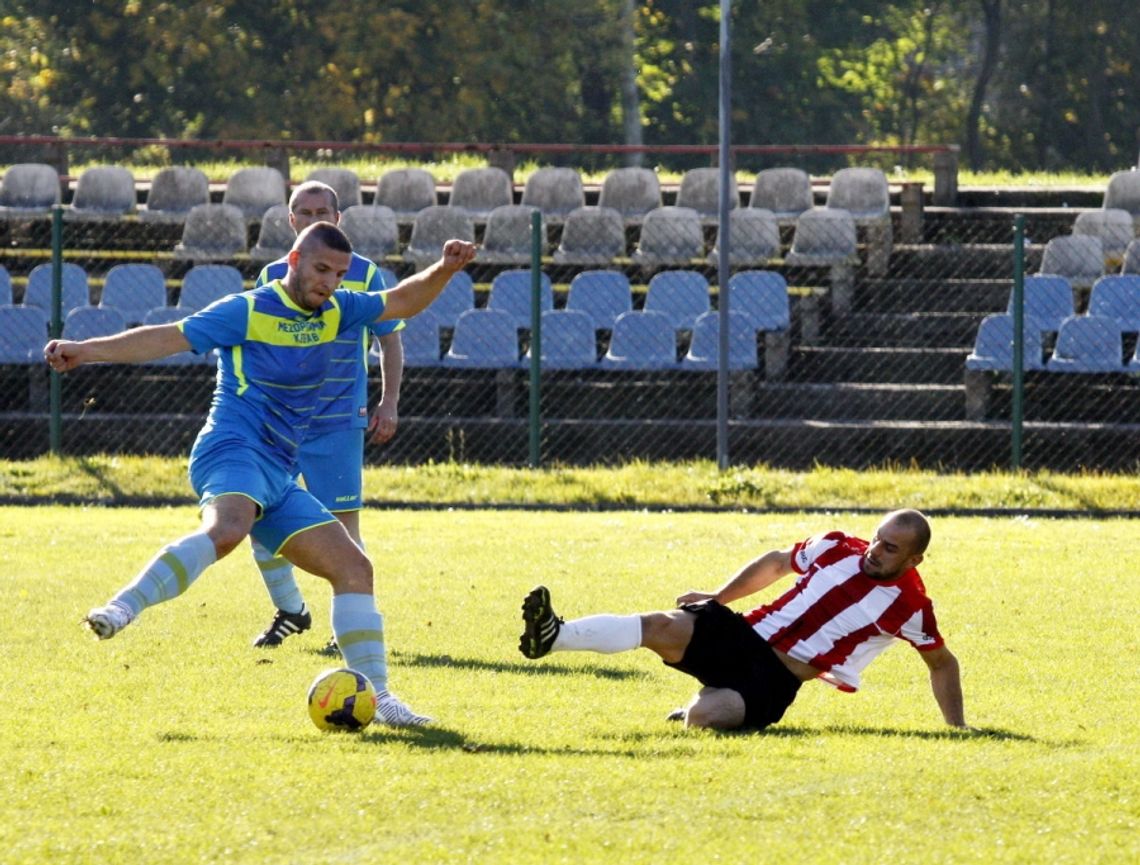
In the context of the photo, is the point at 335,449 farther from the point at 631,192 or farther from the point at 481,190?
the point at 631,192

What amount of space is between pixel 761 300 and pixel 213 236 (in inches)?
239

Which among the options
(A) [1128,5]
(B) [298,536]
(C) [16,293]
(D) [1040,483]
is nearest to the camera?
(B) [298,536]

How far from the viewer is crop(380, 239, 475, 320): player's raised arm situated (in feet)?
A: 25.0

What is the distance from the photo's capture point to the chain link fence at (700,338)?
17703 millimetres

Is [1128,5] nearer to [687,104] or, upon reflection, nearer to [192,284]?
[687,104]

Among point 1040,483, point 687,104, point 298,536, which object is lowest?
point 1040,483

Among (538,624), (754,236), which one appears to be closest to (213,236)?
(754,236)

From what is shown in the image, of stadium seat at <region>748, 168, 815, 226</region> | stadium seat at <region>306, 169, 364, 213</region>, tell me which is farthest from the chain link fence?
stadium seat at <region>306, 169, 364, 213</region>

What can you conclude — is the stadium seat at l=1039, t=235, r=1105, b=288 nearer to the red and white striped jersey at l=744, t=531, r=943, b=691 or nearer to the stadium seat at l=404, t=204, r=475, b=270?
the stadium seat at l=404, t=204, r=475, b=270

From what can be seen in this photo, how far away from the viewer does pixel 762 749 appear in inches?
269

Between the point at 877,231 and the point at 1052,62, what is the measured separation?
80.1 feet

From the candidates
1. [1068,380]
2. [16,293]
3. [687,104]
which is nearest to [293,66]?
[687,104]

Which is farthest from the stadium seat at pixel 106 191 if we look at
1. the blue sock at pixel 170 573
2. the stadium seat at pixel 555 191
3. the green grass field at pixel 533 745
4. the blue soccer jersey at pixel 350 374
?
the blue sock at pixel 170 573

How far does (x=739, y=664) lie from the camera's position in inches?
290
